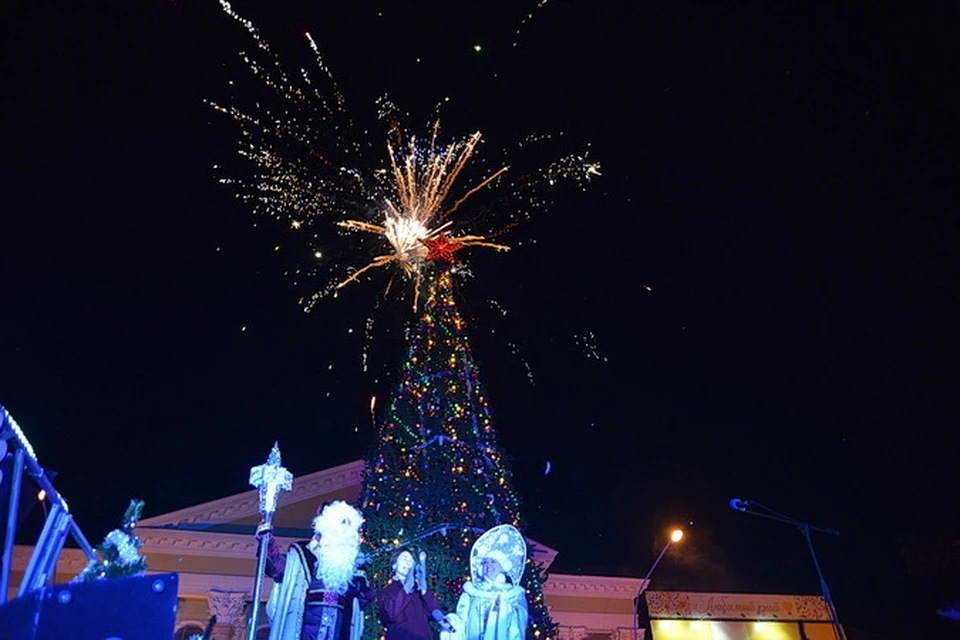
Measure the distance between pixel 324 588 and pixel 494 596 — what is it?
2.01 meters

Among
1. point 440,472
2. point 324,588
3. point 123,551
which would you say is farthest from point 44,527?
point 440,472

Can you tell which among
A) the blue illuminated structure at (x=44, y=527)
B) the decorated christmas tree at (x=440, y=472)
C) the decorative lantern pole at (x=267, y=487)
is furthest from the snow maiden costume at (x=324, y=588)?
the decorated christmas tree at (x=440, y=472)

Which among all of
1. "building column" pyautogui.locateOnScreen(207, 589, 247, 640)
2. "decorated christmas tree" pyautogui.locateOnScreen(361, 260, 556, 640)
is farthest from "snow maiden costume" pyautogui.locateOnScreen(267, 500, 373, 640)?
"building column" pyautogui.locateOnScreen(207, 589, 247, 640)

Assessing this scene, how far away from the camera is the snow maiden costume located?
7328 millimetres

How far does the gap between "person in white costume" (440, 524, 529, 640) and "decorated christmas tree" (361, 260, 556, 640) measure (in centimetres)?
726

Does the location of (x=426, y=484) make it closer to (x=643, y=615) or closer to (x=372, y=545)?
(x=372, y=545)

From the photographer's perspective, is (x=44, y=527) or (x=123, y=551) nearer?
(x=44, y=527)

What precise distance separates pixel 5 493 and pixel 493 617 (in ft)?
17.0

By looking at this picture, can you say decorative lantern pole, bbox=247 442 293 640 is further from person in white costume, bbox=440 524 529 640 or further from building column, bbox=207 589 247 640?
building column, bbox=207 589 247 640

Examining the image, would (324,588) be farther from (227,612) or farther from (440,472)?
(227,612)

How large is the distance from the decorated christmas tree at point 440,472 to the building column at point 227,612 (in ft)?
24.9

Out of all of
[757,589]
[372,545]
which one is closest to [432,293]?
[372,545]

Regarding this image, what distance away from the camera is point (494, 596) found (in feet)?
24.2

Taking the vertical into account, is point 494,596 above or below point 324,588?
below
